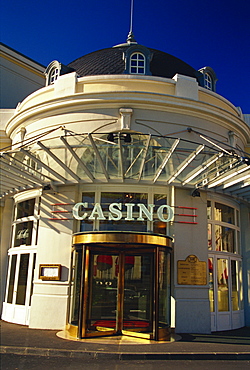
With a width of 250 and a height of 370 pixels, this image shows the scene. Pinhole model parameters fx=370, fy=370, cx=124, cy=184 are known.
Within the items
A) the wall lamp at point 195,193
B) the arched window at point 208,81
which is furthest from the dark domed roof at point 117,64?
the wall lamp at point 195,193

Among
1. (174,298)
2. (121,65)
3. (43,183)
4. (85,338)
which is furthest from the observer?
(121,65)

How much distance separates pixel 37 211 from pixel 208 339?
22.1 feet

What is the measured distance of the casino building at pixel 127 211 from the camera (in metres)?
10.0

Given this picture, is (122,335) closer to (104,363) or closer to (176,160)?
(104,363)

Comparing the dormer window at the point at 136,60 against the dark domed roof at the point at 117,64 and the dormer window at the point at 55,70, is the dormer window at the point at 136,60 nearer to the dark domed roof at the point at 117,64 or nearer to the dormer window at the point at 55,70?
the dark domed roof at the point at 117,64

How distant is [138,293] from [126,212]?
2620 millimetres

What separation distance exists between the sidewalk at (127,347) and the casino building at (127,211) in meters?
0.51

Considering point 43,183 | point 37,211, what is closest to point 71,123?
point 43,183

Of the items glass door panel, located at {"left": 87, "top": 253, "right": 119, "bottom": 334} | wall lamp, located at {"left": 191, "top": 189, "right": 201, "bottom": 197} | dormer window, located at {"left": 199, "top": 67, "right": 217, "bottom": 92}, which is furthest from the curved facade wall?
dormer window, located at {"left": 199, "top": 67, "right": 217, "bottom": 92}

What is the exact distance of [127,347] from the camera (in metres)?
8.72

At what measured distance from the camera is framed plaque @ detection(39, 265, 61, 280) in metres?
11.3

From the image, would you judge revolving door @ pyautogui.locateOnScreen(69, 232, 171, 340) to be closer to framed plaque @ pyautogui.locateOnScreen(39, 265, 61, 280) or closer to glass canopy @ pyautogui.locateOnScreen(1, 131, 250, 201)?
framed plaque @ pyautogui.locateOnScreen(39, 265, 61, 280)

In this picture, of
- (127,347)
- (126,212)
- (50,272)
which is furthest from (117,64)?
(127,347)

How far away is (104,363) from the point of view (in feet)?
25.6
